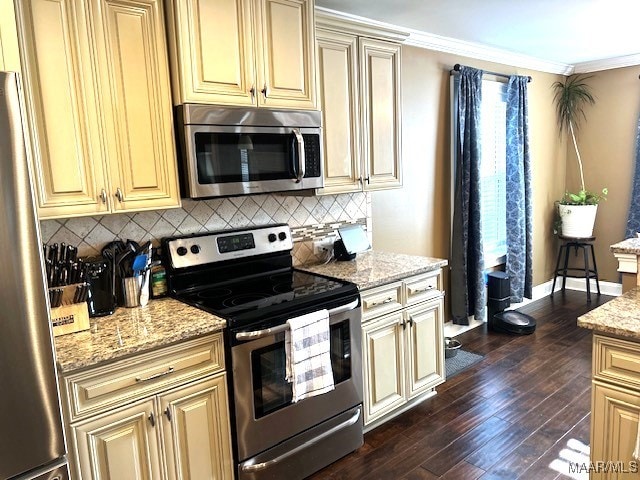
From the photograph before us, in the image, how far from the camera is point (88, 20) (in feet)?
6.18

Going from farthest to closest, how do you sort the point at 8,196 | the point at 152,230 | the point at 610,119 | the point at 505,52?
the point at 610,119
the point at 505,52
the point at 152,230
the point at 8,196

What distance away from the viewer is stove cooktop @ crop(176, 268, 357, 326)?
2.08 m

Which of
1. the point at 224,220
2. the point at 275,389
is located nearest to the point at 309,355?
the point at 275,389

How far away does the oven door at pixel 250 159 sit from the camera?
85.0 inches

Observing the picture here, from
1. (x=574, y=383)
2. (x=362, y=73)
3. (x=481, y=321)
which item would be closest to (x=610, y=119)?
(x=481, y=321)

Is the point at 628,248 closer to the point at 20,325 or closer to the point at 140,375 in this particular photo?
the point at 140,375

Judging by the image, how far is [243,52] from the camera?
227cm

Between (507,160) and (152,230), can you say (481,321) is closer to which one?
(507,160)

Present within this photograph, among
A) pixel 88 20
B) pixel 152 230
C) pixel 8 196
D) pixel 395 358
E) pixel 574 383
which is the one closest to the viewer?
pixel 8 196

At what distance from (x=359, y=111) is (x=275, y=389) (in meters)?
1.74

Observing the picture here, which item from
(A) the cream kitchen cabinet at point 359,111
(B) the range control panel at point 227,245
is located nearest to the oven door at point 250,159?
(A) the cream kitchen cabinet at point 359,111

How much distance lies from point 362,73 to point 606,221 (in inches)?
159

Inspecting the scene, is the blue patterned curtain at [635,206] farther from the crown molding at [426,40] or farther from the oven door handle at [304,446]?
the oven door handle at [304,446]

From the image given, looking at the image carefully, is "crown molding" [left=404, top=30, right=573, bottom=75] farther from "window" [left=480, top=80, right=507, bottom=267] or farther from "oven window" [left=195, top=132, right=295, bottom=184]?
"oven window" [left=195, top=132, right=295, bottom=184]
